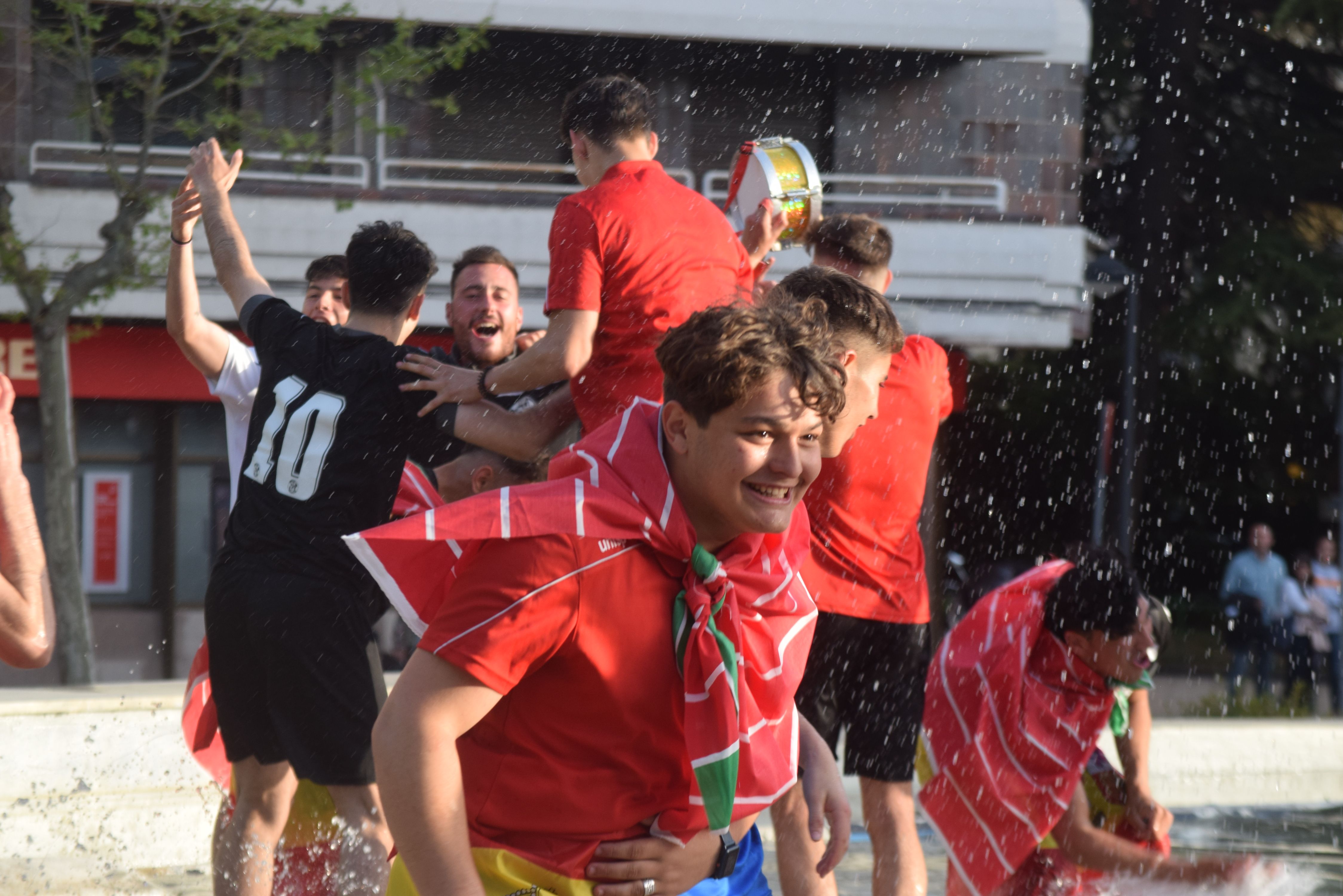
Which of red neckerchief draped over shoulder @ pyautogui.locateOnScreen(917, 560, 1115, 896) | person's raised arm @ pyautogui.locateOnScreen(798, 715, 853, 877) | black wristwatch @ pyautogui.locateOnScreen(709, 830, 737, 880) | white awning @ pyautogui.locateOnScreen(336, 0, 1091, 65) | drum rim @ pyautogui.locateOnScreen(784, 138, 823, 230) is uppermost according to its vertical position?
white awning @ pyautogui.locateOnScreen(336, 0, 1091, 65)

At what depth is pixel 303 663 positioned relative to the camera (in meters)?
4.13

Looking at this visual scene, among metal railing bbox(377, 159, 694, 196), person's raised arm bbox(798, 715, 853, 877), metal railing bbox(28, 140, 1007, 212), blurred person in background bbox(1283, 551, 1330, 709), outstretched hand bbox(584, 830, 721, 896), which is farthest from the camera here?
metal railing bbox(377, 159, 694, 196)

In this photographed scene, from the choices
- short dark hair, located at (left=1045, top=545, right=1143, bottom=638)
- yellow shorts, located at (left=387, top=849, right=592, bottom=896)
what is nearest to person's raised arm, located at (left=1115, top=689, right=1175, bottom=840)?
short dark hair, located at (left=1045, top=545, right=1143, bottom=638)

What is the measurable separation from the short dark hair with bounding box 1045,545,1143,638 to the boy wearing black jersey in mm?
1778

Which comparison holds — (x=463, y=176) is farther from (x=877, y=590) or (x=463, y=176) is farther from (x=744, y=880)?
(x=744, y=880)

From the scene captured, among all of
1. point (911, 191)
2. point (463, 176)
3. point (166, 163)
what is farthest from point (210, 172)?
point (911, 191)

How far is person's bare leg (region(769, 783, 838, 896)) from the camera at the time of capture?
418 cm

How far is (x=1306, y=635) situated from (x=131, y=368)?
11.3 meters

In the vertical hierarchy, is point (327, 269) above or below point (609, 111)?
below

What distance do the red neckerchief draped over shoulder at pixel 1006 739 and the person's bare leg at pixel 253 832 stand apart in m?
1.85

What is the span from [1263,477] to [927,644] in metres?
19.8

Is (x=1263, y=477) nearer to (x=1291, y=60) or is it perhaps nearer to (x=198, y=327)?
(x=1291, y=60)

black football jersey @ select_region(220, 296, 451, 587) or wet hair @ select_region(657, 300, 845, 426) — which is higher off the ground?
wet hair @ select_region(657, 300, 845, 426)

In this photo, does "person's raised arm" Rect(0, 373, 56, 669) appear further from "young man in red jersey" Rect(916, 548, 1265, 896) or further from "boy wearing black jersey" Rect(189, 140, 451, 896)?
"young man in red jersey" Rect(916, 548, 1265, 896)
